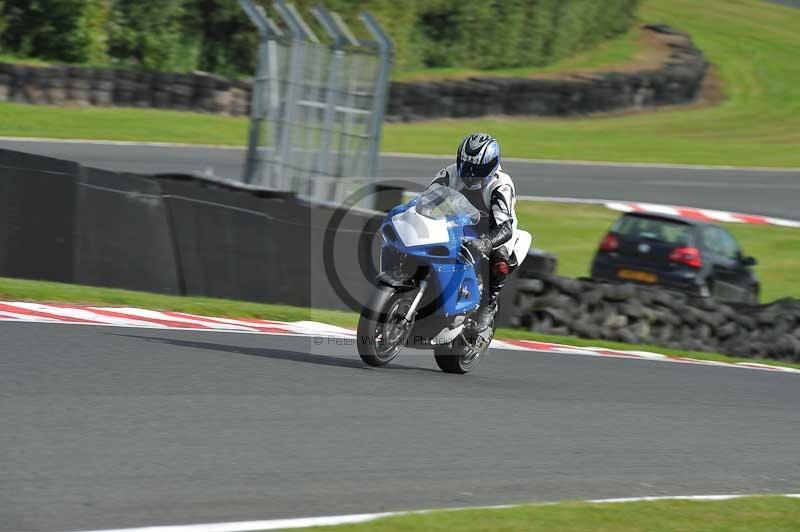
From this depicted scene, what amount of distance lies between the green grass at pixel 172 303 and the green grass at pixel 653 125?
1318 centimetres

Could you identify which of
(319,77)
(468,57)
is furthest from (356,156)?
(468,57)

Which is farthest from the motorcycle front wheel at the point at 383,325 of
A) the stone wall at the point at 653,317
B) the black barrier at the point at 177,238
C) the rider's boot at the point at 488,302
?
the stone wall at the point at 653,317

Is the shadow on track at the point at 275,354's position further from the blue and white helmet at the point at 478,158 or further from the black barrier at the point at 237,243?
the black barrier at the point at 237,243

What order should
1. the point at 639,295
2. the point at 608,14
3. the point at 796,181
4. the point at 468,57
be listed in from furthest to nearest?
the point at 608,14, the point at 468,57, the point at 796,181, the point at 639,295

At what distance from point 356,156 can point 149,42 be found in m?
16.3

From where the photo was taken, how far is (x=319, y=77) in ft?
51.1

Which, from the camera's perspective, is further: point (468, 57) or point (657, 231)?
point (468, 57)

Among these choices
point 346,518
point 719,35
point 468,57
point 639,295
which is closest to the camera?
point 346,518

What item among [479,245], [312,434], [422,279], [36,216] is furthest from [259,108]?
[312,434]

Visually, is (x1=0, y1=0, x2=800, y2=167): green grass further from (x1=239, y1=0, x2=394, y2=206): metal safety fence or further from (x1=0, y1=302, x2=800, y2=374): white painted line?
(x1=0, y1=302, x2=800, y2=374): white painted line

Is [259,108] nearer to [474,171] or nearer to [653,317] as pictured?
[653,317]

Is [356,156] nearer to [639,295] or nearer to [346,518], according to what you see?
[639,295]

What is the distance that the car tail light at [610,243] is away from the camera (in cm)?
1755

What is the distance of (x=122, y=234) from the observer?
11547 millimetres
